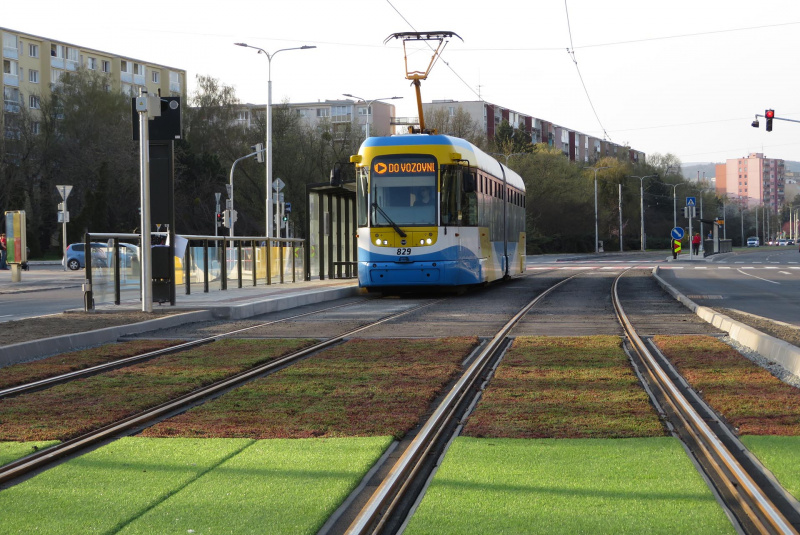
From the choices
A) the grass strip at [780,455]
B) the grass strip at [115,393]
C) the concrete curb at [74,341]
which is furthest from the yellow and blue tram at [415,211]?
the grass strip at [780,455]

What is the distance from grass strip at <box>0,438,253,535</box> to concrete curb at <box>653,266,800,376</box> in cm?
601

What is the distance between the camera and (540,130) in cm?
14350

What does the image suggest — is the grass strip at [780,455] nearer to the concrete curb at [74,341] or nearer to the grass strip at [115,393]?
the grass strip at [115,393]

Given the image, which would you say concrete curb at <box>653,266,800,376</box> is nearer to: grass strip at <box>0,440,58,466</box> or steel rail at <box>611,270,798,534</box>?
steel rail at <box>611,270,798,534</box>

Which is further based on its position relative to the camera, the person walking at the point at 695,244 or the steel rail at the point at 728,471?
the person walking at the point at 695,244

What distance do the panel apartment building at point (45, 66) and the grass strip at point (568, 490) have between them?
81912 millimetres

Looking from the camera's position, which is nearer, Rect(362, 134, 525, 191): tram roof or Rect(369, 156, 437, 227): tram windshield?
Rect(369, 156, 437, 227): tram windshield

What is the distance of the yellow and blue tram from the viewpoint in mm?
21781

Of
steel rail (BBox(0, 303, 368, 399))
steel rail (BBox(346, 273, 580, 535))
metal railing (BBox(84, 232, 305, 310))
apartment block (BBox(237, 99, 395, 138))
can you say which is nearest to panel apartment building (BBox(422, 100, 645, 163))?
apartment block (BBox(237, 99, 395, 138))

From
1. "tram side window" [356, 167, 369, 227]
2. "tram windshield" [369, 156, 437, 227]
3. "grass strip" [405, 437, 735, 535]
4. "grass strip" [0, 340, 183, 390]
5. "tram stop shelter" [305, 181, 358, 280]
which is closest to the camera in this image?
"grass strip" [405, 437, 735, 535]

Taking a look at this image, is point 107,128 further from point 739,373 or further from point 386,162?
point 739,373

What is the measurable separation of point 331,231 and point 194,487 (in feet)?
80.4

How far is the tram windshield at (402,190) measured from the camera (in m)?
21.9

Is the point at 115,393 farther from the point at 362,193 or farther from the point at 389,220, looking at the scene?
the point at 362,193
